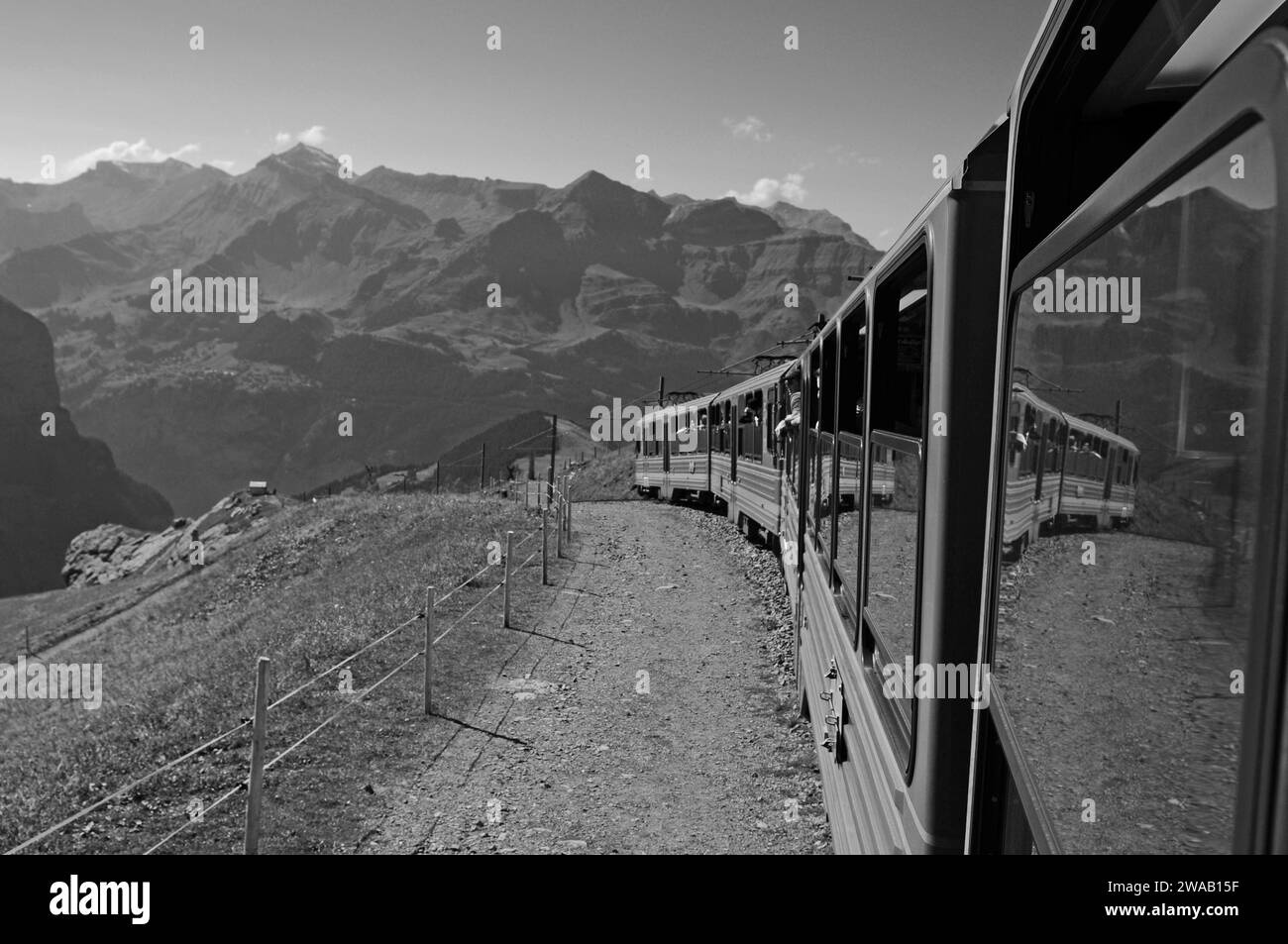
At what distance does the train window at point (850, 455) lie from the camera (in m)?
4.59

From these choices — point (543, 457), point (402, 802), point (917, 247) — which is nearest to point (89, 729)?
point (402, 802)

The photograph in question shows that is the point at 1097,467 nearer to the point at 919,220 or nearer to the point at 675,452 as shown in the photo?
the point at 919,220

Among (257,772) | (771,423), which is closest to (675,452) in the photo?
(771,423)

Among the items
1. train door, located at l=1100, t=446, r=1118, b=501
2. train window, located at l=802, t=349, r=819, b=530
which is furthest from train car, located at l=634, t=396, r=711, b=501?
A: train door, located at l=1100, t=446, r=1118, b=501

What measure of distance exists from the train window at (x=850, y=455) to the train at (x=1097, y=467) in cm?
59

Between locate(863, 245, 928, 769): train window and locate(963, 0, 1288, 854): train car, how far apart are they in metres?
0.73

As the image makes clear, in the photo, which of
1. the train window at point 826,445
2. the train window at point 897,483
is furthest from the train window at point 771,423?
the train window at point 897,483

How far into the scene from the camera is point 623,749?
9438 mm

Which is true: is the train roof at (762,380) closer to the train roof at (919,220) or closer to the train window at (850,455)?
the train window at (850,455)

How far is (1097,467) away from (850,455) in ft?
10.8

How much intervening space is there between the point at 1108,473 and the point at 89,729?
1454cm

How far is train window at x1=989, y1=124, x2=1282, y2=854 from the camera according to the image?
1.14m

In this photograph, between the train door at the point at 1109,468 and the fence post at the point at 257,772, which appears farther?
A: the fence post at the point at 257,772

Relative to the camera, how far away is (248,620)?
23266 mm
